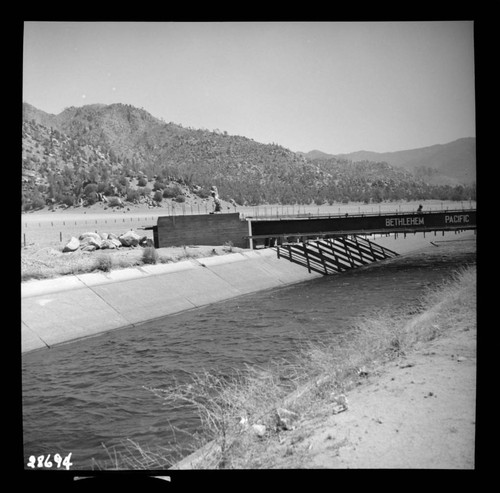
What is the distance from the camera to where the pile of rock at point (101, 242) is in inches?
1645

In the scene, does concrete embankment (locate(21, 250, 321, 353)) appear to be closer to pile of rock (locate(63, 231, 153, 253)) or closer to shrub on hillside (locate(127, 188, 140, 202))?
pile of rock (locate(63, 231, 153, 253))

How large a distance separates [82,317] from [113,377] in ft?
24.8

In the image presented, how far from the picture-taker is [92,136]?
140125 millimetres

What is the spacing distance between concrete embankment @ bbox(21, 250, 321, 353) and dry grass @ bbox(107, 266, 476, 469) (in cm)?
867

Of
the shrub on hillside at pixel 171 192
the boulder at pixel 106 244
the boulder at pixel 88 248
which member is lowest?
the boulder at pixel 88 248

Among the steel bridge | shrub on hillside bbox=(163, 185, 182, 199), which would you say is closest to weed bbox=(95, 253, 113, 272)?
the steel bridge

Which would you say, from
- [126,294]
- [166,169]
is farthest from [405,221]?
[166,169]

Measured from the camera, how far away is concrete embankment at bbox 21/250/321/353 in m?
23.6

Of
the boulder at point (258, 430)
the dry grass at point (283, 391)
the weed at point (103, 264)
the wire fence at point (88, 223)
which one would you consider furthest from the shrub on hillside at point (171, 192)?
the boulder at point (258, 430)

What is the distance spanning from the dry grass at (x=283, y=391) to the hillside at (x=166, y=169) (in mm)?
56878

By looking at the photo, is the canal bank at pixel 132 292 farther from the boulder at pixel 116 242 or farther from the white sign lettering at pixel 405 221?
the white sign lettering at pixel 405 221

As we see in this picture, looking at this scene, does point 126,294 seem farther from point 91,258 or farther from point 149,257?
point 149,257

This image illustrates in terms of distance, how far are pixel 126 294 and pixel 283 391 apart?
59.2 feet
